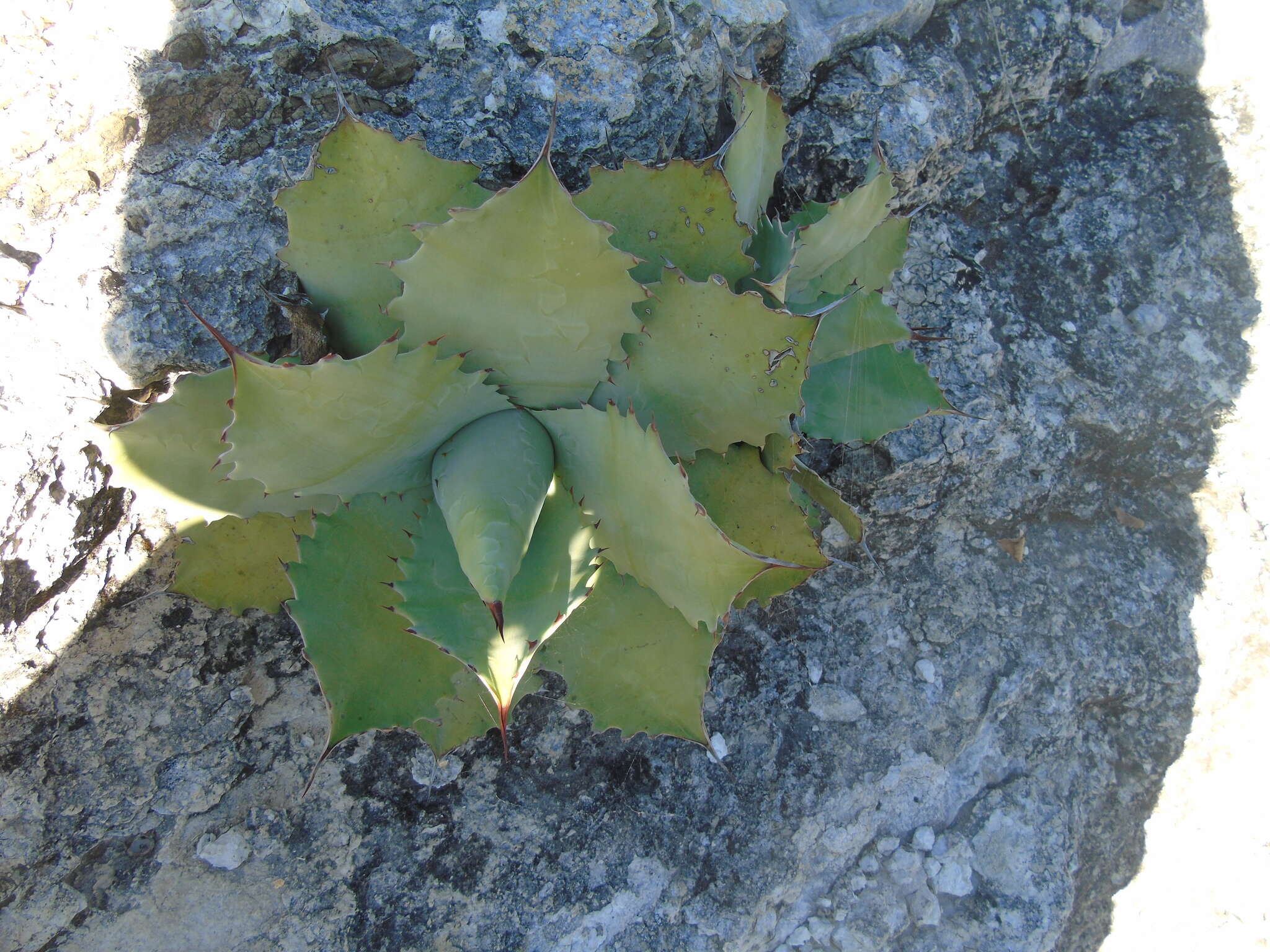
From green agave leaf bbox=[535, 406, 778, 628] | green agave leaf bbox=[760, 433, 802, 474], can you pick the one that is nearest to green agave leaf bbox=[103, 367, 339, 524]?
green agave leaf bbox=[535, 406, 778, 628]

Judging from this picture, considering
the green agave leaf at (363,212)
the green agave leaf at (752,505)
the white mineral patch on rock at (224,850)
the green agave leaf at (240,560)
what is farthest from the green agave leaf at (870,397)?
the white mineral patch on rock at (224,850)

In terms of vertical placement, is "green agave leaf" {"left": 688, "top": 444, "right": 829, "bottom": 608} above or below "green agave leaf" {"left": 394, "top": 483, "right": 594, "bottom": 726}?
above

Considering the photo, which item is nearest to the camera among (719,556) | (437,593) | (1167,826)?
(719,556)

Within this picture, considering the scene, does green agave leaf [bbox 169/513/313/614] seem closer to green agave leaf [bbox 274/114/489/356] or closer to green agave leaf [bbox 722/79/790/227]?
green agave leaf [bbox 274/114/489/356]

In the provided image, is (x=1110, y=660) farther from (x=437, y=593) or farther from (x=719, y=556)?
(x=437, y=593)

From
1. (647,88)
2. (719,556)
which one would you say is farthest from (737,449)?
(647,88)
